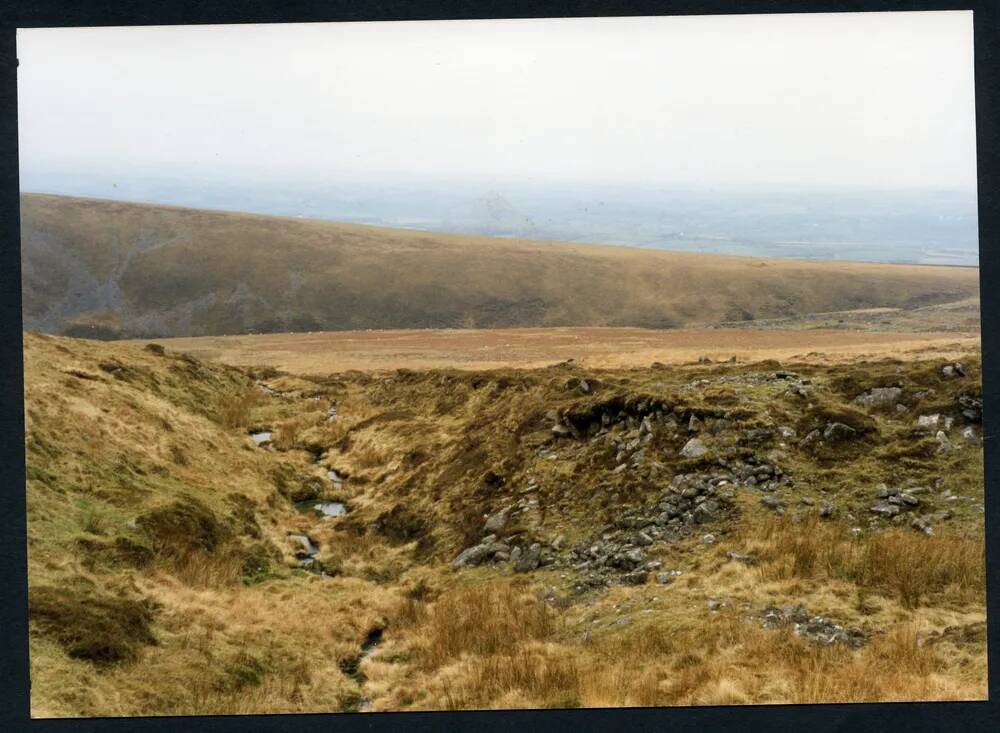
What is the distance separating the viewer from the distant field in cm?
2625

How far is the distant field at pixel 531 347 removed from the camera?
1033 inches

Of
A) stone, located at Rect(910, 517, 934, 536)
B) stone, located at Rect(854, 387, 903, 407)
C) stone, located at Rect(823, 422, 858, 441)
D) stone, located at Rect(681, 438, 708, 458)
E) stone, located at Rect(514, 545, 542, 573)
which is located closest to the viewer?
stone, located at Rect(910, 517, 934, 536)

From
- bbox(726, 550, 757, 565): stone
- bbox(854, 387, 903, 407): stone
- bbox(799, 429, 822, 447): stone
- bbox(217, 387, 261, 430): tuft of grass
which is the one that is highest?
bbox(854, 387, 903, 407): stone

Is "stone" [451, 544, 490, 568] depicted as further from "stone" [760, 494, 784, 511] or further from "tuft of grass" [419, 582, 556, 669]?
"stone" [760, 494, 784, 511]

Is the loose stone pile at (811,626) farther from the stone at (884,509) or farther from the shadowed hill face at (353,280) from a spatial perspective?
the shadowed hill face at (353,280)

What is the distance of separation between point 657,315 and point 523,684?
54.9 meters

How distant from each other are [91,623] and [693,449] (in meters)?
10.6

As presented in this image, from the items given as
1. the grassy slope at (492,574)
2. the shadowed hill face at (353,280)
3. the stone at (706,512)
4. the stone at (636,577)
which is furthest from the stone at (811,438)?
the shadowed hill face at (353,280)

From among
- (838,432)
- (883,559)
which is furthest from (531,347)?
(883,559)

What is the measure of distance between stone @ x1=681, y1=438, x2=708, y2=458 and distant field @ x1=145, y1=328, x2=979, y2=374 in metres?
7.43

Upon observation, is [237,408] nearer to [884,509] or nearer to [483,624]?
[483,624]

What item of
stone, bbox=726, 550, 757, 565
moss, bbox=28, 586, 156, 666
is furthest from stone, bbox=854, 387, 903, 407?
moss, bbox=28, 586, 156, 666

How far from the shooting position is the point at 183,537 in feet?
48.9

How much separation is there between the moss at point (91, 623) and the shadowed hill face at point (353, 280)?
4105 centimetres
